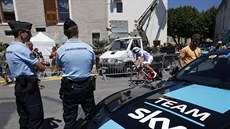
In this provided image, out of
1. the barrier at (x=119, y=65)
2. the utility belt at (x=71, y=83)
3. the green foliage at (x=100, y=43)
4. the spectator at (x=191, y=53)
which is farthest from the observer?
the green foliage at (x=100, y=43)

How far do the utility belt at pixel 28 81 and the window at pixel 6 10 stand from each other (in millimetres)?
16590

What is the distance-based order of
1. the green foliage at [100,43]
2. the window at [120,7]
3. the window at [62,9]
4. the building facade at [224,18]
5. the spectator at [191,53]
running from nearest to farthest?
1. the spectator at [191,53]
2. the green foliage at [100,43]
3. the window at [62,9]
4. the window at [120,7]
5. the building facade at [224,18]

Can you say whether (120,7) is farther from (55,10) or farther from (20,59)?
(20,59)

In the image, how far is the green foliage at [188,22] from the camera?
34719 mm

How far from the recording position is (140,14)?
1925 cm

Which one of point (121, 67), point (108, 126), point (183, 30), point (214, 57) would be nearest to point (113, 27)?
point (121, 67)

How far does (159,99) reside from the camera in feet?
6.95

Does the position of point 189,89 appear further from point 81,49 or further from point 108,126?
point 81,49

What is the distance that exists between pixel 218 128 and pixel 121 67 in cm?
724

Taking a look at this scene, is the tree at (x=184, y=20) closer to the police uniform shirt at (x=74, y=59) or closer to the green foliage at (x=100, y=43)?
the green foliage at (x=100, y=43)

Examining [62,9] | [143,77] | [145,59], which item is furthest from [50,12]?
[143,77]

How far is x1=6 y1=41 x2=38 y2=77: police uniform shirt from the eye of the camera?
2.53 m

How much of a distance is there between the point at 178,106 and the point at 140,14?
18430mm

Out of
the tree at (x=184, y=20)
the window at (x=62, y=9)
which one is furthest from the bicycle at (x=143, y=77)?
the tree at (x=184, y=20)
